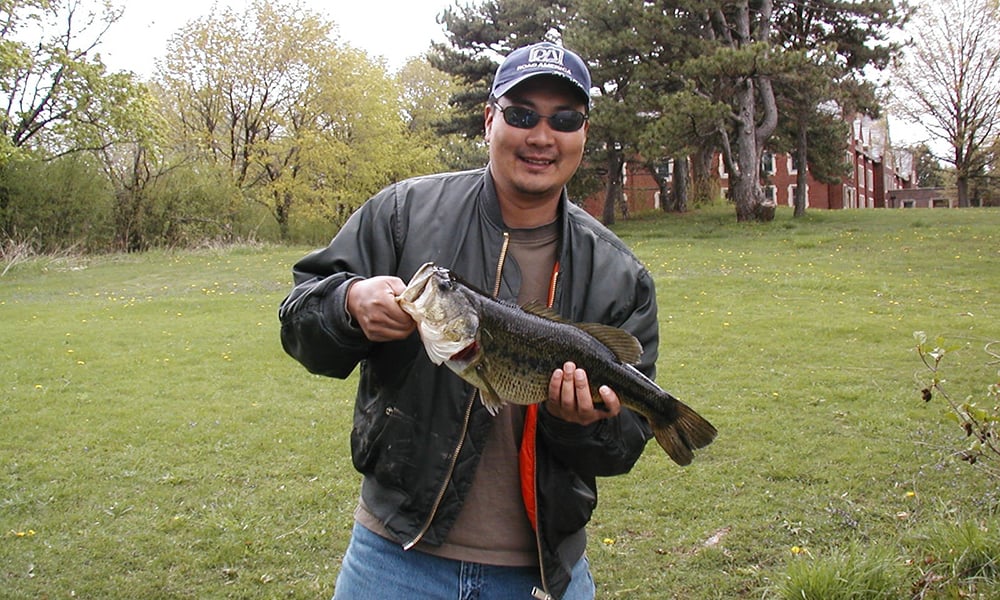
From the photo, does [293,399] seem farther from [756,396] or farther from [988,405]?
[988,405]

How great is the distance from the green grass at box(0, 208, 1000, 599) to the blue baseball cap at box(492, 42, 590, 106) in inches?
110

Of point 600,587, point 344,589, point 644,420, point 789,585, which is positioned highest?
point 644,420

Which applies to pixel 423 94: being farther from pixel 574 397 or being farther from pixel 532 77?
pixel 574 397

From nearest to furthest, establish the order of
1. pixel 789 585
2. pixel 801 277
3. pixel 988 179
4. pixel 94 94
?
pixel 789 585, pixel 801 277, pixel 94 94, pixel 988 179

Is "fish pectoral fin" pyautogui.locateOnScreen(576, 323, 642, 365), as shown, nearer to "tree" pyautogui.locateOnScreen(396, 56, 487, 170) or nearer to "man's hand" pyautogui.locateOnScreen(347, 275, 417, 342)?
"man's hand" pyautogui.locateOnScreen(347, 275, 417, 342)

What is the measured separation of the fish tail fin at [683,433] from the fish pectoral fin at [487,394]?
21.4 inches

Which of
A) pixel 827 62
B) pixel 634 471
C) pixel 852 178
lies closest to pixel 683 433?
pixel 634 471

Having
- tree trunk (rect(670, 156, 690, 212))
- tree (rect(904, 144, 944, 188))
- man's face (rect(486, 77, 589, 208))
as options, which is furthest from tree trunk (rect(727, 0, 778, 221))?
tree (rect(904, 144, 944, 188))

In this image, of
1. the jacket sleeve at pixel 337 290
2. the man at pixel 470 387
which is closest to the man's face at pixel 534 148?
the man at pixel 470 387

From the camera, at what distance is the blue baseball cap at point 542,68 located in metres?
2.46

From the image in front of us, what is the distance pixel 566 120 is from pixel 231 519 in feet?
15.4

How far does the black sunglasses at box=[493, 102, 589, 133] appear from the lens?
2.45 metres

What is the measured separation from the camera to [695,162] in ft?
127

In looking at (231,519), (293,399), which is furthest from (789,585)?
(293,399)
